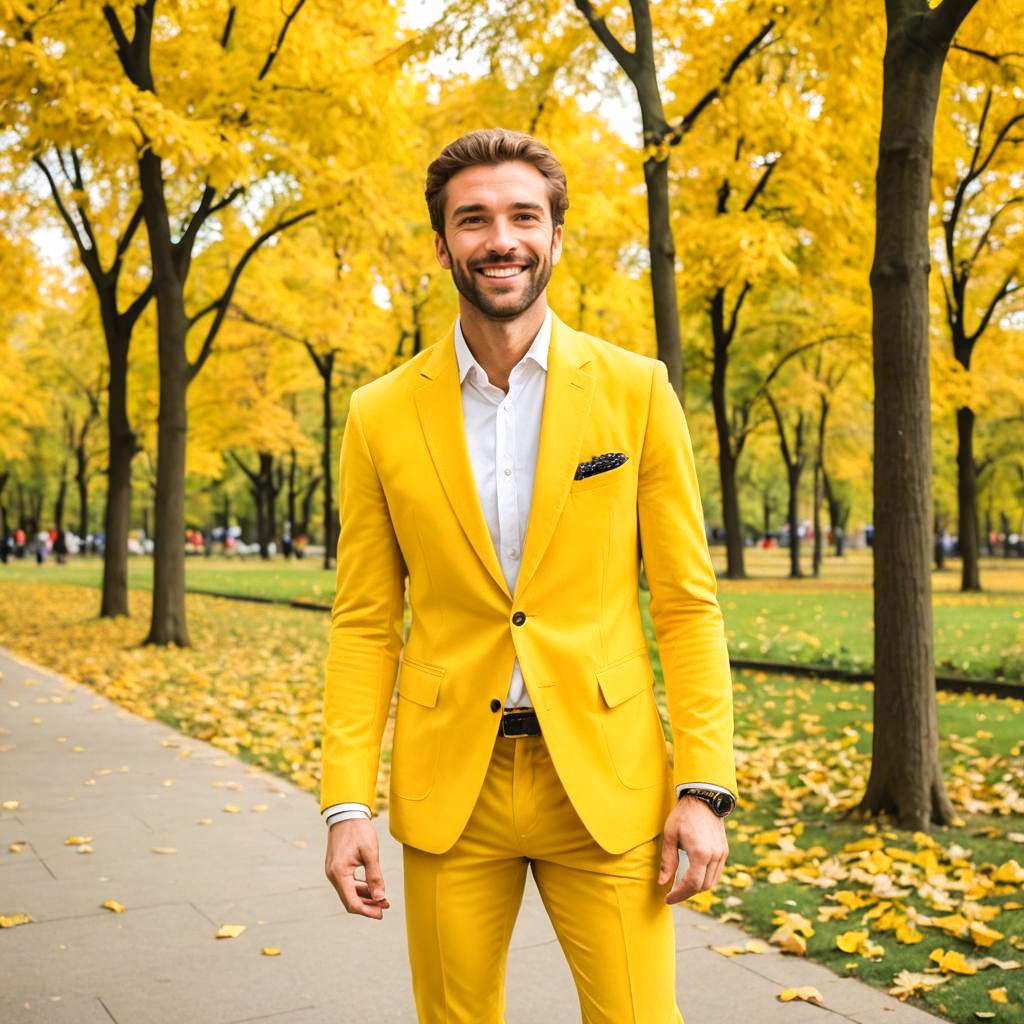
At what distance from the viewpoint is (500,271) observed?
7.52 ft

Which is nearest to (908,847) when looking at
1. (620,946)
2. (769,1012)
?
(769,1012)

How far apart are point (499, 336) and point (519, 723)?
0.77 metres

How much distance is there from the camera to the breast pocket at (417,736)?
2.33m

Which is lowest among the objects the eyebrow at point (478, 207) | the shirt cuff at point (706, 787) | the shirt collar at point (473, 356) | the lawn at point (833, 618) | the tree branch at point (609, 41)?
the lawn at point (833, 618)

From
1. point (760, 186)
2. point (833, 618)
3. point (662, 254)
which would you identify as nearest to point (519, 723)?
point (662, 254)

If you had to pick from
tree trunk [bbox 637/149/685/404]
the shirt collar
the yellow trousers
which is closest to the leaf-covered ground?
the yellow trousers

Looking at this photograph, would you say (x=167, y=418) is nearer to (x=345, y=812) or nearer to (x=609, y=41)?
(x=609, y=41)

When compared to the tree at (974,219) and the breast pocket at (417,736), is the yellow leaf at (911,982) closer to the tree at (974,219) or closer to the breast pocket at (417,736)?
the breast pocket at (417,736)

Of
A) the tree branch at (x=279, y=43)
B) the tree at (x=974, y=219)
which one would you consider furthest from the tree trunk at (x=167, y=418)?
the tree at (x=974, y=219)

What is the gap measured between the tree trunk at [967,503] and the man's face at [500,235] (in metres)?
23.1

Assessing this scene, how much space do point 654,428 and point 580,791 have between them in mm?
717

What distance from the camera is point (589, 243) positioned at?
23.2m

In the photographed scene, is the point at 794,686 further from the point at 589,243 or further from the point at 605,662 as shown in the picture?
the point at 589,243

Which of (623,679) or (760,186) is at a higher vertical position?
(760,186)
